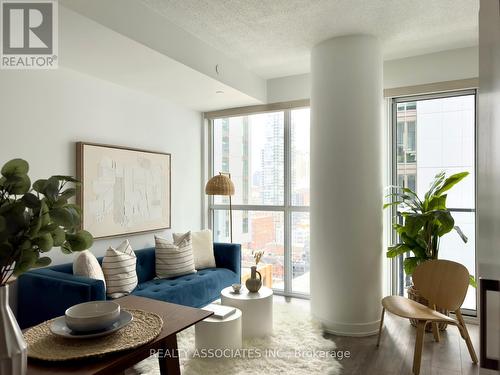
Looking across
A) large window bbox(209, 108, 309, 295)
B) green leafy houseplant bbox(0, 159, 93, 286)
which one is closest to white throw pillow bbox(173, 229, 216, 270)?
large window bbox(209, 108, 309, 295)

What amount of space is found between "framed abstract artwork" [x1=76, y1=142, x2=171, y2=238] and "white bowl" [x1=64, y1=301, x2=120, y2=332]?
2090mm

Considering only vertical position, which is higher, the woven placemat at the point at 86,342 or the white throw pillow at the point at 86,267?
the woven placemat at the point at 86,342

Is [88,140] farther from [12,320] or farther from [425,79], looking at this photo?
[425,79]

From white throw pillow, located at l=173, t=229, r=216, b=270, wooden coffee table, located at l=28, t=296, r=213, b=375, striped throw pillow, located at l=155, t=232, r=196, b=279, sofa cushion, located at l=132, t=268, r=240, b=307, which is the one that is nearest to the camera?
wooden coffee table, located at l=28, t=296, r=213, b=375

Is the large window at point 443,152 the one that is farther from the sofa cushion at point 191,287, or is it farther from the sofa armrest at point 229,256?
the sofa cushion at point 191,287

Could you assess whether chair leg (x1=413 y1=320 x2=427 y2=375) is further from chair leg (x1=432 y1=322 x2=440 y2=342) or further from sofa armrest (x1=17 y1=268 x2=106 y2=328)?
sofa armrest (x1=17 y1=268 x2=106 y2=328)

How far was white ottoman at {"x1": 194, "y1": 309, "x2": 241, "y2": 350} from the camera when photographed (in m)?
2.64

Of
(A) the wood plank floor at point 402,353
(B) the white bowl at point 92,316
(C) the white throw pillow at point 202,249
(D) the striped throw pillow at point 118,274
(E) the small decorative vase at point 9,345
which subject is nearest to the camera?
(E) the small decorative vase at point 9,345

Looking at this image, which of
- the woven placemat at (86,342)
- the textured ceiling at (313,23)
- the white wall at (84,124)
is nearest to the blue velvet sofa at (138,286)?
the white wall at (84,124)

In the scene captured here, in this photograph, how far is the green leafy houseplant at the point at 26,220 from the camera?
968 mm

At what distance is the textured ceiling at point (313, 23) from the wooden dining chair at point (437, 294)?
206 cm

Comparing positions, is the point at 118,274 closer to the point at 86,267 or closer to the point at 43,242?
the point at 86,267

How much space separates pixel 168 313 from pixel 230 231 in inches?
131

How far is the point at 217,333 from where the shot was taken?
2.64m
